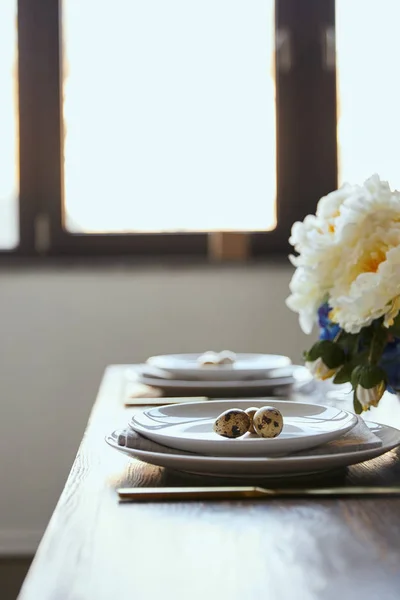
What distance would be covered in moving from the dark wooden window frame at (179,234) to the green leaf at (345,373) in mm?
1661

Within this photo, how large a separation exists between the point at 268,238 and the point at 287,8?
0.69m

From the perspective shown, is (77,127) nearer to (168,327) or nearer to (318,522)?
(168,327)

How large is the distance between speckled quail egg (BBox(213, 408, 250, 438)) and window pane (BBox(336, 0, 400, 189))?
1962 millimetres

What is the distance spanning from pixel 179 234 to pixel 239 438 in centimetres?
187

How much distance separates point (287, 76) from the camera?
2.61 metres

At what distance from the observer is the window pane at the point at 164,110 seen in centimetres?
261

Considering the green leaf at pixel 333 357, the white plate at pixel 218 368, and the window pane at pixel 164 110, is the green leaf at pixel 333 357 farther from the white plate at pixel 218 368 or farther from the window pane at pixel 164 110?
the window pane at pixel 164 110

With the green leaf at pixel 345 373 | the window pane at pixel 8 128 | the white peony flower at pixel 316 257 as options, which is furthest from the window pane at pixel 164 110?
the green leaf at pixel 345 373

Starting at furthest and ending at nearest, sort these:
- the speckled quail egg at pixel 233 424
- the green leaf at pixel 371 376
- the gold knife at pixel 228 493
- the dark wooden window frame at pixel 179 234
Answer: the dark wooden window frame at pixel 179 234, the green leaf at pixel 371 376, the speckled quail egg at pixel 233 424, the gold knife at pixel 228 493

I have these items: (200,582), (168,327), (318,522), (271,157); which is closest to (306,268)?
(318,522)

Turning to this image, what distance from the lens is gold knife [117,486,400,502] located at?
68 centimetres

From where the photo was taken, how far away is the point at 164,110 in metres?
2.62

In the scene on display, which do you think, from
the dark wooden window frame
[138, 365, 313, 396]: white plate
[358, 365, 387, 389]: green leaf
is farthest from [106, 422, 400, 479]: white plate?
the dark wooden window frame

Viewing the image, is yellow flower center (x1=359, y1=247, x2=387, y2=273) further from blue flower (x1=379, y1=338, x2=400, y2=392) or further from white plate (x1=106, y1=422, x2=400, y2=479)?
white plate (x1=106, y1=422, x2=400, y2=479)
